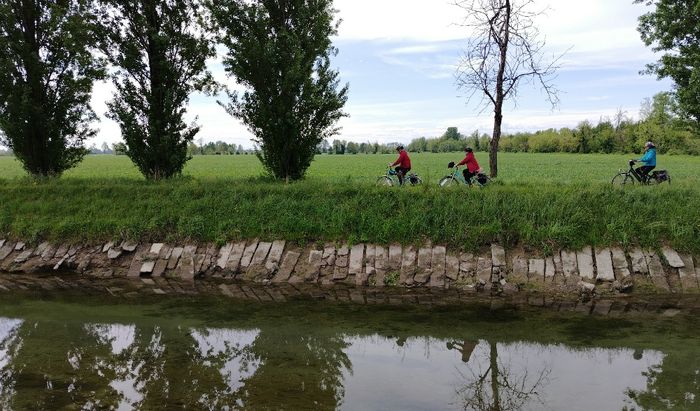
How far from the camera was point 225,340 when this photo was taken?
8680mm

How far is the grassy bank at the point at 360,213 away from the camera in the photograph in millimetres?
12602

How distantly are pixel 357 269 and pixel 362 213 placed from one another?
6.36 feet

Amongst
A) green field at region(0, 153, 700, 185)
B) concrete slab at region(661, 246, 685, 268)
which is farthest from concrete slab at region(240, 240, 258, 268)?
concrete slab at region(661, 246, 685, 268)

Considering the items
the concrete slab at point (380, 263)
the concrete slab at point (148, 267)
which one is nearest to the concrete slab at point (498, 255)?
the concrete slab at point (380, 263)

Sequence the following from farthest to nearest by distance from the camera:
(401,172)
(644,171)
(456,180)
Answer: (401,172), (644,171), (456,180)

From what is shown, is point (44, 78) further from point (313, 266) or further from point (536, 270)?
point (536, 270)

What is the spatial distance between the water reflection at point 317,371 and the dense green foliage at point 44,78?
42.6 ft

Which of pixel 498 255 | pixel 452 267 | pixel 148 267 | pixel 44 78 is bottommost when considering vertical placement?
pixel 148 267

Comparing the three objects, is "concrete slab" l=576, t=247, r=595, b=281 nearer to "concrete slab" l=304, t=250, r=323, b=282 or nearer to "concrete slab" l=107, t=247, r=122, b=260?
"concrete slab" l=304, t=250, r=323, b=282

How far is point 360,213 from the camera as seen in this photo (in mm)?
Result: 13891

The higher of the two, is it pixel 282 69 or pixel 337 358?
pixel 282 69

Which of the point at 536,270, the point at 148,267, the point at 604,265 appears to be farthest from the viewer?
the point at 148,267

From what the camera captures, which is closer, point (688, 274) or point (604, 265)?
point (688, 274)

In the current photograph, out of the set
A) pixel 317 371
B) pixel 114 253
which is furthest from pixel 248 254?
pixel 317 371
